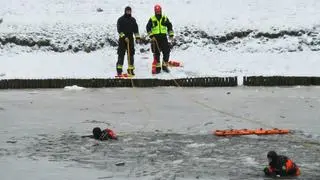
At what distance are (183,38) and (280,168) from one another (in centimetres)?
1378

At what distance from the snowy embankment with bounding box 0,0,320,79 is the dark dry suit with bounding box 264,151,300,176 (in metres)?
9.96

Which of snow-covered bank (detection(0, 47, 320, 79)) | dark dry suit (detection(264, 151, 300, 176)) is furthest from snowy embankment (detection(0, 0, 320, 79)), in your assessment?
dark dry suit (detection(264, 151, 300, 176))

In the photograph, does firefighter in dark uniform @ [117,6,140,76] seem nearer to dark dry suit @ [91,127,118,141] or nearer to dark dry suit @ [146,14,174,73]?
dark dry suit @ [146,14,174,73]

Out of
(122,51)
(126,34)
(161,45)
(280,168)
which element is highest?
(126,34)

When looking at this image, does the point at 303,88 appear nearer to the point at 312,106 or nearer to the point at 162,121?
the point at 312,106

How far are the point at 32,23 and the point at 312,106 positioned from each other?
11713 millimetres

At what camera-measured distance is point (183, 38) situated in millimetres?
19641

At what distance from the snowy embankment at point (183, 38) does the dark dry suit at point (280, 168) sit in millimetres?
9962

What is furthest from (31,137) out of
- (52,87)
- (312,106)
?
(52,87)

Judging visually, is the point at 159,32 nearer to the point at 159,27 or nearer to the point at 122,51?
the point at 159,27

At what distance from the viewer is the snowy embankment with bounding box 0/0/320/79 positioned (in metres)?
17.7

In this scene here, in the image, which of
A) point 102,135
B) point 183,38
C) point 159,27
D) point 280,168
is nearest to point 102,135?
point 102,135

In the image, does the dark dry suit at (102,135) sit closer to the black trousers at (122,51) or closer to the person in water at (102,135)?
the person in water at (102,135)

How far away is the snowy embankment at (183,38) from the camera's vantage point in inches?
696
